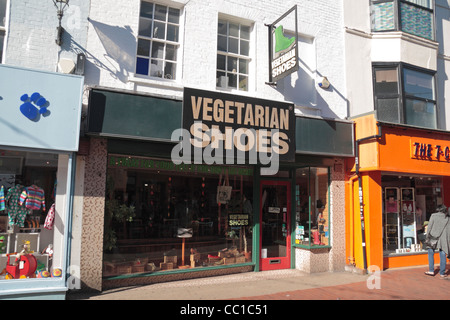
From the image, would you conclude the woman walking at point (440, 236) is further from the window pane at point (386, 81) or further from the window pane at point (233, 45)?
the window pane at point (233, 45)

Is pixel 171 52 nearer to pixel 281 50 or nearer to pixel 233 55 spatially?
pixel 233 55

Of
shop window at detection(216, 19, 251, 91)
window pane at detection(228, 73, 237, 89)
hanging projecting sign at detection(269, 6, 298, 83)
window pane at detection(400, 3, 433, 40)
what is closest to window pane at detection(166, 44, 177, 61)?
shop window at detection(216, 19, 251, 91)

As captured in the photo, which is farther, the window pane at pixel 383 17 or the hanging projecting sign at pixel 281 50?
the window pane at pixel 383 17

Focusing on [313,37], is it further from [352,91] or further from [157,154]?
[157,154]

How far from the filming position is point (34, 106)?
598 cm

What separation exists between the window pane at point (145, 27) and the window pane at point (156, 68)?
607 mm

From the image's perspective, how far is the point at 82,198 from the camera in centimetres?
660

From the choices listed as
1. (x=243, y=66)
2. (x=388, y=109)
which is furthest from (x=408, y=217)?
(x=243, y=66)

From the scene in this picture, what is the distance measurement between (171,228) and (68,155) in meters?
2.76

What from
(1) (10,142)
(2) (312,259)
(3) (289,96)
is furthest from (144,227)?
(3) (289,96)

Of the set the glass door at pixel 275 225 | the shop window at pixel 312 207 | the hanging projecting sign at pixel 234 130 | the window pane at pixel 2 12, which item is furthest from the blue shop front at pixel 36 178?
the shop window at pixel 312 207

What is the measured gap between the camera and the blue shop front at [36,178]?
231 inches

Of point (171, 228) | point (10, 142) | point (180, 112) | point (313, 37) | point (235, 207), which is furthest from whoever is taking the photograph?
point (313, 37)

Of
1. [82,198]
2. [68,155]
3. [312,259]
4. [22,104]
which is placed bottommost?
[312,259]
